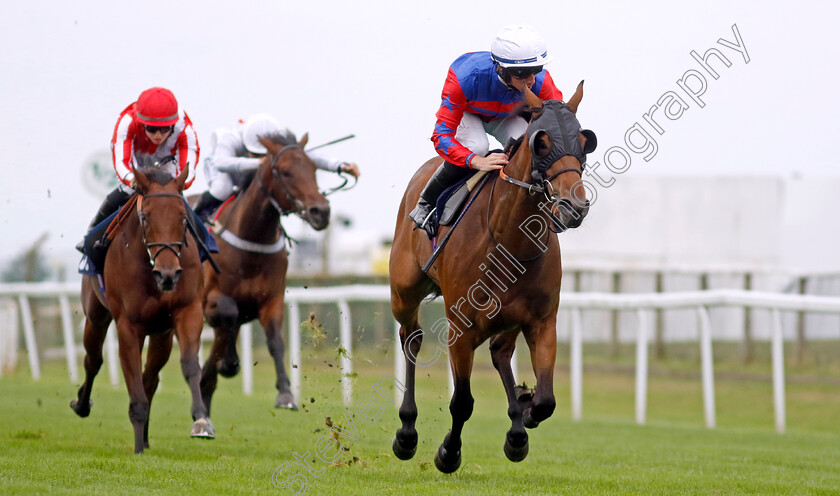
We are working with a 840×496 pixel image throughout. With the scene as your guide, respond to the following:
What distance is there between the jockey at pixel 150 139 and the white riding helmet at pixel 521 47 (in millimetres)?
2460

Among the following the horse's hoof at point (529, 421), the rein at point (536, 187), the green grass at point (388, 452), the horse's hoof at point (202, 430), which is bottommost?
the green grass at point (388, 452)

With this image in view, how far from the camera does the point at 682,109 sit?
6465mm

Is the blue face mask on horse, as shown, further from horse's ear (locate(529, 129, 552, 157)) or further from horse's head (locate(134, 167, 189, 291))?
horse's head (locate(134, 167, 189, 291))

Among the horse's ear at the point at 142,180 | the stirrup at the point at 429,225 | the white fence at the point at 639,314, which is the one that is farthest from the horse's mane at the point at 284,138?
the stirrup at the point at 429,225

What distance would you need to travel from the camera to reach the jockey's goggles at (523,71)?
5.35 m

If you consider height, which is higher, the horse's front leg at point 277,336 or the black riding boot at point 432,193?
the black riding boot at point 432,193

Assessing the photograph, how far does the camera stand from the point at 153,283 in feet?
21.8

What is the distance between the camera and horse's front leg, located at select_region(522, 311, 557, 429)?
5.24m

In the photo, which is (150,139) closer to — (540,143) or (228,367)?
(228,367)

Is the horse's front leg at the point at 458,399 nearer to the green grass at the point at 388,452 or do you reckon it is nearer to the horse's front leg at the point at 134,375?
the green grass at the point at 388,452

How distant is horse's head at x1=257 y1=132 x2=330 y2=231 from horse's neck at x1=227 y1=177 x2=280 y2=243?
0.34 feet

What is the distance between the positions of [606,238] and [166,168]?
606 inches

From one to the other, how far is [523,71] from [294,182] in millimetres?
3257

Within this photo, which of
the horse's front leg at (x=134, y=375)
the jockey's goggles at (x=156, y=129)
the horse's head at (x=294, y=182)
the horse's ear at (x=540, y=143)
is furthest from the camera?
the horse's head at (x=294, y=182)
